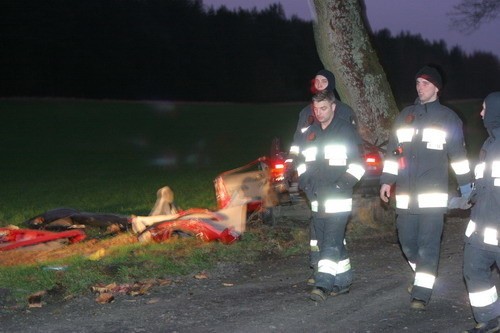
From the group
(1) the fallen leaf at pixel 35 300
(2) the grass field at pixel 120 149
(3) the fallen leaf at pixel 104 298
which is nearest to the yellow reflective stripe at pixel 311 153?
(3) the fallen leaf at pixel 104 298

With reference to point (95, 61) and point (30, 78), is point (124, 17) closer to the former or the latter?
point (95, 61)

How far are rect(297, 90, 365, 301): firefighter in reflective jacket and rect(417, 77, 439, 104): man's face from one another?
0.71 metres

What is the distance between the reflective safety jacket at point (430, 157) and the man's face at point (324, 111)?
0.64 metres

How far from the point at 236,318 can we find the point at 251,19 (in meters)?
84.3

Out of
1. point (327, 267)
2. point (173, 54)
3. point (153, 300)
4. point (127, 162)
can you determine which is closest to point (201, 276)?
point (153, 300)

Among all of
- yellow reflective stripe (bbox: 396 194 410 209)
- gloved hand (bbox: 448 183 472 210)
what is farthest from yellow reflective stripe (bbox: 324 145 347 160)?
gloved hand (bbox: 448 183 472 210)

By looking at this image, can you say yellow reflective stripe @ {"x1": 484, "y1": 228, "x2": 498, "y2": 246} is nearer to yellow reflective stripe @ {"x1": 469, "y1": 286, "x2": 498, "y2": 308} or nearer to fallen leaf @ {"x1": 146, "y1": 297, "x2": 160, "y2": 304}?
yellow reflective stripe @ {"x1": 469, "y1": 286, "x2": 498, "y2": 308}

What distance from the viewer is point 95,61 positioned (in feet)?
241

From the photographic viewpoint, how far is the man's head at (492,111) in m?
5.93

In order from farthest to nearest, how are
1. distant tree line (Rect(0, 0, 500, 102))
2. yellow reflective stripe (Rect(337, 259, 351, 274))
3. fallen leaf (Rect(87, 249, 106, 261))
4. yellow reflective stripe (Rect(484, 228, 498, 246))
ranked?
distant tree line (Rect(0, 0, 500, 102)) → fallen leaf (Rect(87, 249, 106, 261)) → yellow reflective stripe (Rect(337, 259, 351, 274)) → yellow reflective stripe (Rect(484, 228, 498, 246))

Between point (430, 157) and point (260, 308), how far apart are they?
5.93ft

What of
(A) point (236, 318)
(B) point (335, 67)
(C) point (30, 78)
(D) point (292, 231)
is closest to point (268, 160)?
(D) point (292, 231)

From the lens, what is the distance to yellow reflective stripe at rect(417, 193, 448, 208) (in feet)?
22.2

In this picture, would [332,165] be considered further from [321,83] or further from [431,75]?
[431,75]
